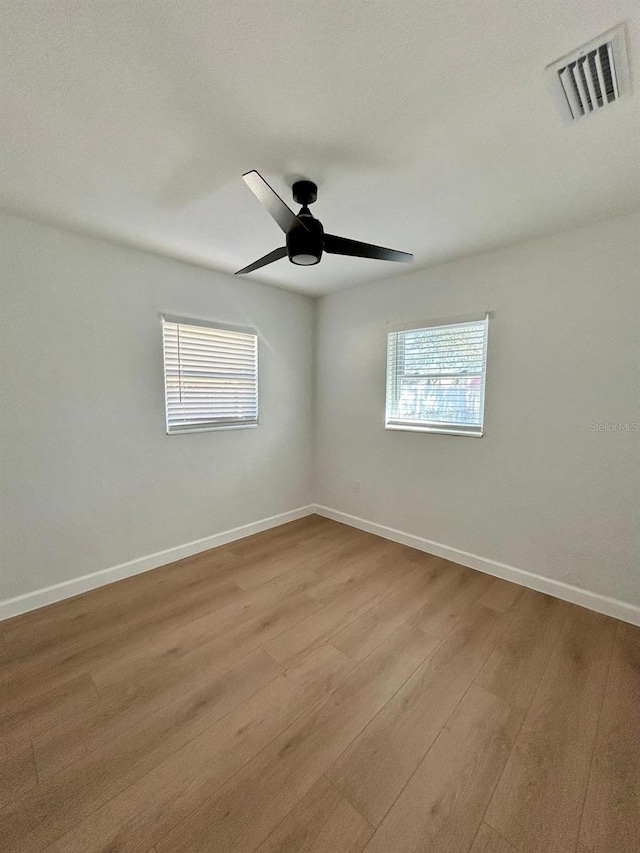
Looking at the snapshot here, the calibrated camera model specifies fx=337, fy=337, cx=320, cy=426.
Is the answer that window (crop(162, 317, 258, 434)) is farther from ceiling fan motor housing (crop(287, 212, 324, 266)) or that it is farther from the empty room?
ceiling fan motor housing (crop(287, 212, 324, 266))

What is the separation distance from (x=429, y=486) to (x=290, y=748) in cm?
213

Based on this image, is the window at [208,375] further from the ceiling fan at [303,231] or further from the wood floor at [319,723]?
the wood floor at [319,723]

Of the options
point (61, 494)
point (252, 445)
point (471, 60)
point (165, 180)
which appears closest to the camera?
point (471, 60)

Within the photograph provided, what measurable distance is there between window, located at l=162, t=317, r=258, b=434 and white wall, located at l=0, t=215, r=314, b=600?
98 mm

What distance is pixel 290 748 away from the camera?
53.2 inches

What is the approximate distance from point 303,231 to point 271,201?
0.19 meters

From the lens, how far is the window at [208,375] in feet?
9.25

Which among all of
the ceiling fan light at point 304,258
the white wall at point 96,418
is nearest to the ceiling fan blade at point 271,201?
the ceiling fan light at point 304,258

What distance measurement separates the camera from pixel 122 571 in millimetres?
2602

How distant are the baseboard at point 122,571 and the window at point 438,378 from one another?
175cm

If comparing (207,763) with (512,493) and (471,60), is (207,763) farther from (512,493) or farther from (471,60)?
(471,60)

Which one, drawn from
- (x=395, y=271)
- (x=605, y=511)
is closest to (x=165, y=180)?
(x=395, y=271)

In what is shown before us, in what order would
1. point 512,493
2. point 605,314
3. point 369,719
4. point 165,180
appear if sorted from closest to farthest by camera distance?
point 369,719 → point 165,180 → point 605,314 → point 512,493

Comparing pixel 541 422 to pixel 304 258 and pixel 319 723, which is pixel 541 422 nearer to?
pixel 304 258
